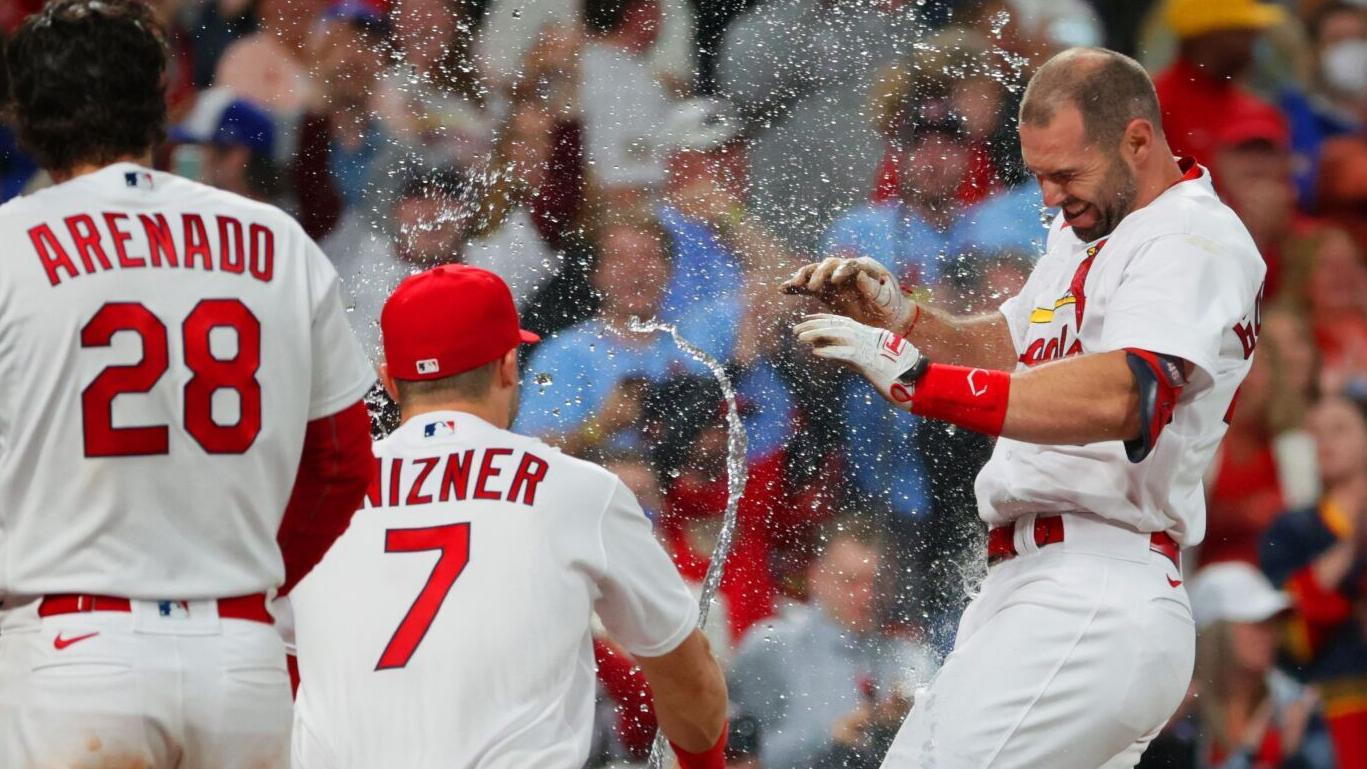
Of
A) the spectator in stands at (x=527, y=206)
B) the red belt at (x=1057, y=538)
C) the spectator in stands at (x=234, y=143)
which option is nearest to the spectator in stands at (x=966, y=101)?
the spectator in stands at (x=527, y=206)

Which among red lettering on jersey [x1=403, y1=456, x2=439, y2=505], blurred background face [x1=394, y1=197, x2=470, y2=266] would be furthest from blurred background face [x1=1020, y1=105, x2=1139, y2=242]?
blurred background face [x1=394, y1=197, x2=470, y2=266]

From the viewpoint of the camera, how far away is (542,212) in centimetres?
623

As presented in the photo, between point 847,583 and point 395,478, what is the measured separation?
308 centimetres

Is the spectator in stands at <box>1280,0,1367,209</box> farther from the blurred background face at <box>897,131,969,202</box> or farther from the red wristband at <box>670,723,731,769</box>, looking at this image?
the red wristband at <box>670,723,731,769</box>

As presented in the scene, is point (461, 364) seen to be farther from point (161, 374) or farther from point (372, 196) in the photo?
point (372, 196)

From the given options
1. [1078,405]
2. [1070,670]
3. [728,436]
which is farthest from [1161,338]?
[728,436]

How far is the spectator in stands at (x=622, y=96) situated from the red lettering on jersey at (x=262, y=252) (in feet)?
12.6

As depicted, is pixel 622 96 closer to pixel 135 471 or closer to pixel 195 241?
pixel 195 241

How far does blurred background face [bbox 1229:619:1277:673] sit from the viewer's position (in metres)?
5.39

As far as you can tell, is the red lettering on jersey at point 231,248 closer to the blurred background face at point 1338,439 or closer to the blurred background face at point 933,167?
the blurred background face at point 933,167

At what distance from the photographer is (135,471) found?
2.32 meters

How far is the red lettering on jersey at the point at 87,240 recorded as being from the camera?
232 centimetres

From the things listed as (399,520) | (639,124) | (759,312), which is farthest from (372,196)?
(399,520)

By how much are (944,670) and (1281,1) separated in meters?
3.90
